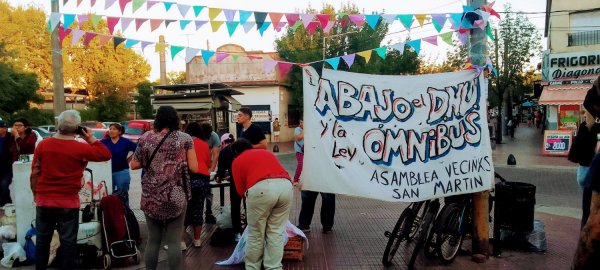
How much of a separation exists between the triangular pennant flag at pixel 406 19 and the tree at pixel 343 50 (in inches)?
826

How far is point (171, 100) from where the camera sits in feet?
62.6

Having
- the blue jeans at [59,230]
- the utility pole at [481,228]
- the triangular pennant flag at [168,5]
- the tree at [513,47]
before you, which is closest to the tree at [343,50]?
the tree at [513,47]

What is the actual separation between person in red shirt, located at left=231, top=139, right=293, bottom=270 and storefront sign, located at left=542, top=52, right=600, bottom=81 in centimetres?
2203

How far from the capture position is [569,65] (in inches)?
901

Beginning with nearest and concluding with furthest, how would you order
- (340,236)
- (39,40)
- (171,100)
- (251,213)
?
1. (251,213)
2. (340,236)
3. (171,100)
4. (39,40)

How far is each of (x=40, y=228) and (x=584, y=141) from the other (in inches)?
223

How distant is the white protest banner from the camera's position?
5.44 m

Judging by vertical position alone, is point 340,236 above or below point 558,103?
below

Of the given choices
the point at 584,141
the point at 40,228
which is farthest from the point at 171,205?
the point at 584,141

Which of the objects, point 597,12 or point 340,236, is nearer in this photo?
point 340,236

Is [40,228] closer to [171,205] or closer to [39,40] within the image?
[171,205]

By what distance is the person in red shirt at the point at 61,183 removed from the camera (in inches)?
172

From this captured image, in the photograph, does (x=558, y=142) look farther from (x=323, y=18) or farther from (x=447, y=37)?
(x=323, y=18)

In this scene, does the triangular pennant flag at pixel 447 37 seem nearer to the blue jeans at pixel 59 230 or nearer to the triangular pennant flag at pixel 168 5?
the triangular pennant flag at pixel 168 5
